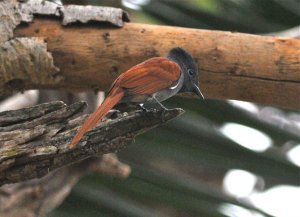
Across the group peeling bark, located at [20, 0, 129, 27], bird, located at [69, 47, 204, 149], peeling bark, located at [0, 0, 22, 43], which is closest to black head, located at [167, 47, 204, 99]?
bird, located at [69, 47, 204, 149]

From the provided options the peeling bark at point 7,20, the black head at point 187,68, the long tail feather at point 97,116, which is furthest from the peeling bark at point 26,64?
the long tail feather at point 97,116

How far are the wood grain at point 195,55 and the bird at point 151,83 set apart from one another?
1.13ft

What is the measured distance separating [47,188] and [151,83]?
3.00 ft

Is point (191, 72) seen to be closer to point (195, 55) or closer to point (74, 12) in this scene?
point (195, 55)

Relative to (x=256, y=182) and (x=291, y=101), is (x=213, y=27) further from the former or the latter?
(x=256, y=182)

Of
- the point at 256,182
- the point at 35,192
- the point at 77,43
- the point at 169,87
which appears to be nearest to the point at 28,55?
the point at 77,43

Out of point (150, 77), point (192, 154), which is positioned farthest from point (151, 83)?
point (192, 154)

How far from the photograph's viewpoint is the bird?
3.44m

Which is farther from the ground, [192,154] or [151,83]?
[151,83]

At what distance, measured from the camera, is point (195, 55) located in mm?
4250

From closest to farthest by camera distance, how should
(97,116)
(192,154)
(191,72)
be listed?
(97,116) < (191,72) < (192,154)

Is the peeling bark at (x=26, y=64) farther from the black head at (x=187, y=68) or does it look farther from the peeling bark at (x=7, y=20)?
the black head at (x=187, y=68)

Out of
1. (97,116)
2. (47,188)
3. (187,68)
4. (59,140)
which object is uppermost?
(187,68)

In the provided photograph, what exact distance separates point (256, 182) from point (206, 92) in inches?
59.1
